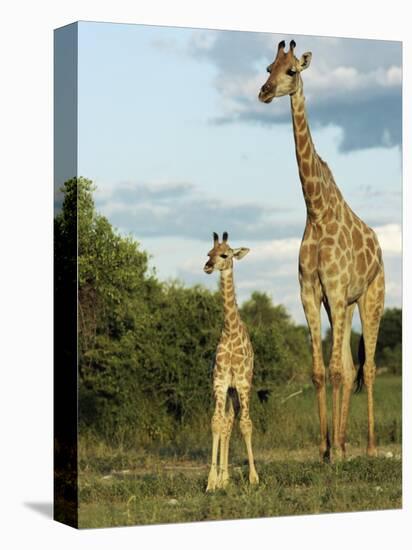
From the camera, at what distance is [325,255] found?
16531mm

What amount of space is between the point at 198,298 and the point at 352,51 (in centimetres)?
315

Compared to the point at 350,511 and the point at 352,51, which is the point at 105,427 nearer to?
the point at 350,511

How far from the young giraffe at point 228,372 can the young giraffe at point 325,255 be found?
1005mm

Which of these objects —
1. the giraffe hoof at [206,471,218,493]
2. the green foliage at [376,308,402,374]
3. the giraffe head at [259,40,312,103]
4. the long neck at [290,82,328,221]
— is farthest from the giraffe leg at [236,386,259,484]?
the giraffe head at [259,40,312,103]

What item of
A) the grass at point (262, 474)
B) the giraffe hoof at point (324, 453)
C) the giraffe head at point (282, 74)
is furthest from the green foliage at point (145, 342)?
the giraffe head at point (282, 74)

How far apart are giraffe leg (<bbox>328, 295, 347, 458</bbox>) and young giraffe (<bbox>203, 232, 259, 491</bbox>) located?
110 centimetres

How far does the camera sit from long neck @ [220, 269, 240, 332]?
1592 cm

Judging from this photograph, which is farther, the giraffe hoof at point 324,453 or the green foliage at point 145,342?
the giraffe hoof at point 324,453

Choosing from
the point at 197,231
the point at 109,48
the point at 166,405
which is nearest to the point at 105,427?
the point at 166,405

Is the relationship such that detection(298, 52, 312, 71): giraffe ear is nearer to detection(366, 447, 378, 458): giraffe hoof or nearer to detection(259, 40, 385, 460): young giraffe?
detection(259, 40, 385, 460): young giraffe

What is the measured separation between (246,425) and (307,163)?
9.10 ft

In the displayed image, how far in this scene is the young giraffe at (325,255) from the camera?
53.8 ft

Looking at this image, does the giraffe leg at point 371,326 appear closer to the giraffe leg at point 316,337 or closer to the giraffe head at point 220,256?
the giraffe leg at point 316,337

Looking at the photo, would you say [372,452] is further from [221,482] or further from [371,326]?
[221,482]
